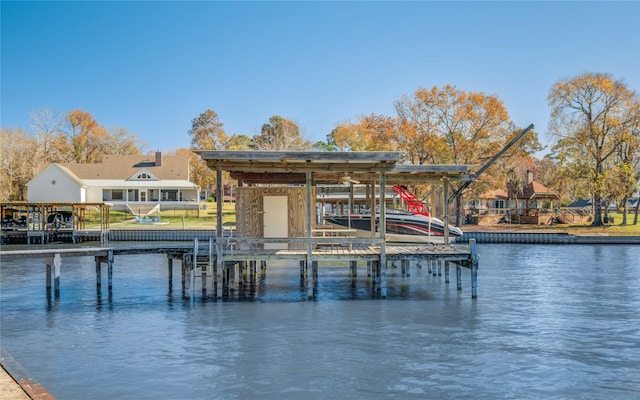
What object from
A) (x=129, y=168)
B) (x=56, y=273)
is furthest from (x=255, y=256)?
(x=129, y=168)

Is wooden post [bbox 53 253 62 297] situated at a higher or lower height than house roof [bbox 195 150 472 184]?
lower

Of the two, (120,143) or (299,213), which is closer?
(299,213)

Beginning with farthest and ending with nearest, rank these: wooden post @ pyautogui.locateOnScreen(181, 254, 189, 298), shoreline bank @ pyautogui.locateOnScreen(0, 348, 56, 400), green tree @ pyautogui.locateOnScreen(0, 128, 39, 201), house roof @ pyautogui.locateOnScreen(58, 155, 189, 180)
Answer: green tree @ pyautogui.locateOnScreen(0, 128, 39, 201) < house roof @ pyautogui.locateOnScreen(58, 155, 189, 180) < wooden post @ pyautogui.locateOnScreen(181, 254, 189, 298) < shoreline bank @ pyautogui.locateOnScreen(0, 348, 56, 400)

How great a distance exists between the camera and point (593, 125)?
56094 mm

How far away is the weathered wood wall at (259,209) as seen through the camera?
2255 cm

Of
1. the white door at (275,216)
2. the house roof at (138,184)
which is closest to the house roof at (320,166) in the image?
the white door at (275,216)

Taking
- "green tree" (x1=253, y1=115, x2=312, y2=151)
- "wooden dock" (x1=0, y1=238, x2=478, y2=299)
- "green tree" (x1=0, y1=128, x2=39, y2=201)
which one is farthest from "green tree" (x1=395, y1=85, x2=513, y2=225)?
"green tree" (x1=0, y1=128, x2=39, y2=201)

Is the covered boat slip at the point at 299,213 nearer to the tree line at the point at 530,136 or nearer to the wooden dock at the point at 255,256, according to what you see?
the wooden dock at the point at 255,256

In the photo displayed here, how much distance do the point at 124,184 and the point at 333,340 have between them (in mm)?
58618

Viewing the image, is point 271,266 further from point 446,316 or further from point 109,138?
point 109,138

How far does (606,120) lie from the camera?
55031mm

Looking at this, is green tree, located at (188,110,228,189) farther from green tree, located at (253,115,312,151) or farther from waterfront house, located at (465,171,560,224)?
waterfront house, located at (465,171,560,224)

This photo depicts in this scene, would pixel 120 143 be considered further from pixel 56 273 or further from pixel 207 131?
pixel 56 273

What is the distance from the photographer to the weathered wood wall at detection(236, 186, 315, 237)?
74.0 feet
